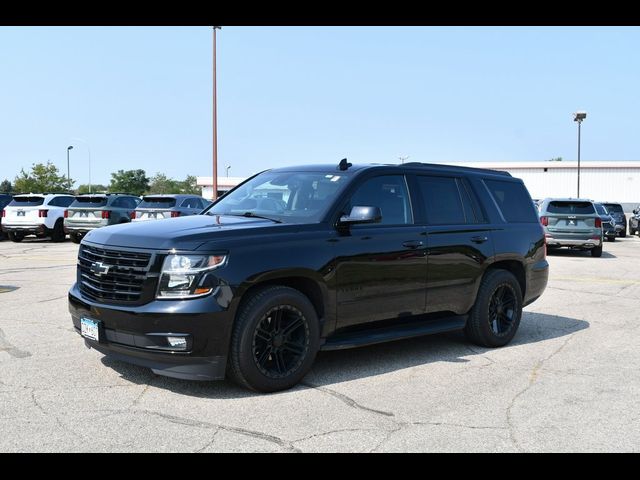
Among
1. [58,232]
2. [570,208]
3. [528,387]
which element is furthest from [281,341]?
[58,232]

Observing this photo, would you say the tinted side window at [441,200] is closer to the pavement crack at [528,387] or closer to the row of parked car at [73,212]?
the pavement crack at [528,387]

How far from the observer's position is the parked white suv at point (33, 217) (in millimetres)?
22719

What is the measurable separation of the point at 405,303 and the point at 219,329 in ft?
6.41

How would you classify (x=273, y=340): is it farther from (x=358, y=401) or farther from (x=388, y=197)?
(x=388, y=197)

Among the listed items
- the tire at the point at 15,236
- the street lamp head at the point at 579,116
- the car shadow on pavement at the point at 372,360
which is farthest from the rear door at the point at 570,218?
the street lamp head at the point at 579,116

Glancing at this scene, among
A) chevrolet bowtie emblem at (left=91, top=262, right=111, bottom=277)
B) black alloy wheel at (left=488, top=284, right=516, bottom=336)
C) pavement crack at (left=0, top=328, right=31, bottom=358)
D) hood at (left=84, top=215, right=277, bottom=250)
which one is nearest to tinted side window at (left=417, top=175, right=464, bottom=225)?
black alloy wheel at (left=488, top=284, right=516, bottom=336)

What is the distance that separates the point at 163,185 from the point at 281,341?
→ 136 m

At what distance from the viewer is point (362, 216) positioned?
5680mm

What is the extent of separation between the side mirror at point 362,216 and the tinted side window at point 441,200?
3.57ft

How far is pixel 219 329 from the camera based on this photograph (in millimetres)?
5043

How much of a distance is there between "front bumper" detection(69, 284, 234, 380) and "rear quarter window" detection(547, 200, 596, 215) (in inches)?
644
